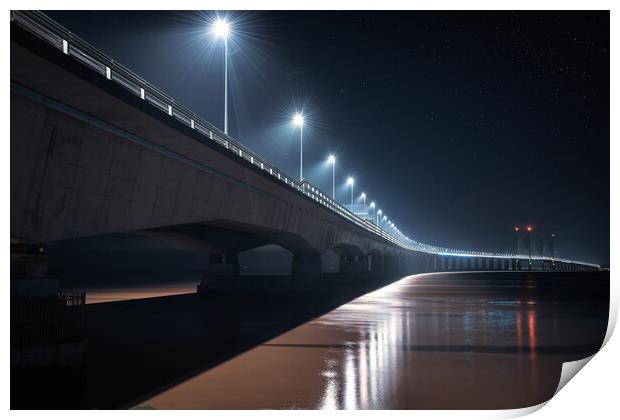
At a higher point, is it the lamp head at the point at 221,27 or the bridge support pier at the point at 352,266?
the lamp head at the point at 221,27

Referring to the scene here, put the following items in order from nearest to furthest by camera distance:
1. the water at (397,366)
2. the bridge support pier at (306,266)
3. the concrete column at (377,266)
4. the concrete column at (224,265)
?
the water at (397,366)
the concrete column at (224,265)
the bridge support pier at (306,266)
the concrete column at (377,266)

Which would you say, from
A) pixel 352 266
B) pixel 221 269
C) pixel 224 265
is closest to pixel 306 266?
pixel 224 265

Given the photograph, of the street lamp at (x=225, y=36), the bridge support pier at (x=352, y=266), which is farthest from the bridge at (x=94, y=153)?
the bridge support pier at (x=352, y=266)

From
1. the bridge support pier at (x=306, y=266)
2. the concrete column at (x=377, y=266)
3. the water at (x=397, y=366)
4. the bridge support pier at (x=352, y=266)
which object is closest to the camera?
the water at (x=397, y=366)

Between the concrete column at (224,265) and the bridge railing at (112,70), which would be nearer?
the bridge railing at (112,70)

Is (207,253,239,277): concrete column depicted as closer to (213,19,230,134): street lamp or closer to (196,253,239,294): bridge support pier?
(196,253,239,294): bridge support pier

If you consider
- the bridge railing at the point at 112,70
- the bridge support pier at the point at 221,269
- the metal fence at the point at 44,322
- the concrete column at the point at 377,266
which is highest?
the concrete column at the point at 377,266

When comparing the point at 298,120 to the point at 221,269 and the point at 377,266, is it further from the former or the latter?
the point at 377,266

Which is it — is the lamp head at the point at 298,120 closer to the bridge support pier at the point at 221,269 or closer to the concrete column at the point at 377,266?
the bridge support pier at the point at 221,269

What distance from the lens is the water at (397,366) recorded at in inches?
677

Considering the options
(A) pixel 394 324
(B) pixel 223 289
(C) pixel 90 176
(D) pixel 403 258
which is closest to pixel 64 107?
(C) pixel 90 176
